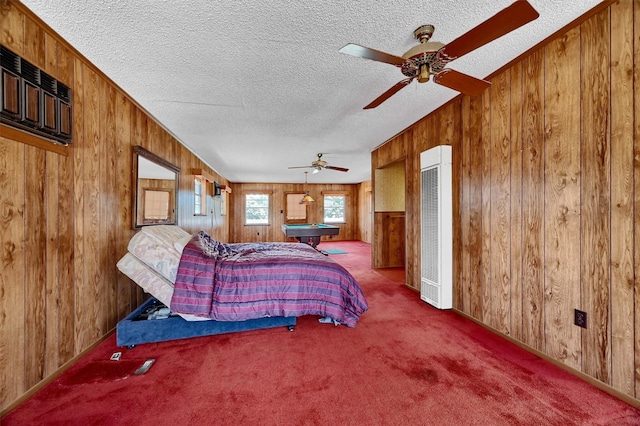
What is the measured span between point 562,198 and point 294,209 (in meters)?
8.00

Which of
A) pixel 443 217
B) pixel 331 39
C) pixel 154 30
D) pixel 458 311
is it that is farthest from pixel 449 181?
pixel 154 30

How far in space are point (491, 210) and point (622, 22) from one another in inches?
57.9

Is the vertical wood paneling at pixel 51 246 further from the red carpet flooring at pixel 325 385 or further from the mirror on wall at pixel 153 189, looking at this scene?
the mirror on wall at pixel 153 189

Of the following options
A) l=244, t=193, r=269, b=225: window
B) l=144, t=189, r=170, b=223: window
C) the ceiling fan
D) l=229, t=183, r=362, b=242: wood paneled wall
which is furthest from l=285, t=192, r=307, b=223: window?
the ceiling fan

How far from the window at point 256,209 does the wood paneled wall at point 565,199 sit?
747cm

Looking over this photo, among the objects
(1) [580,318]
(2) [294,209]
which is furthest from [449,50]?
(2) [294,209]

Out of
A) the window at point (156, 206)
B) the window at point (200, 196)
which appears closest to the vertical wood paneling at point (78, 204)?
the window at point (156, 206)

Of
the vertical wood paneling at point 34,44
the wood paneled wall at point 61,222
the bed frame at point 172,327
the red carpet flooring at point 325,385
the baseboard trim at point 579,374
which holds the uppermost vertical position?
the vertical wood paneling at point 34,44

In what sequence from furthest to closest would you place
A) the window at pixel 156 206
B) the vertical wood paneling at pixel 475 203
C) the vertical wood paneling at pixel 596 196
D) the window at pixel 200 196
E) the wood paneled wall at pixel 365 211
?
Answer: the wood paneled wall at pixel 365 211
the window at pixel 200 196
the window at pixel 156 206
the vertical wood paneling at pixel 475 203
the vertical wood paneling at pixel 596 196

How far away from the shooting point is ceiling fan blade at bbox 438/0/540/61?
3.79ft

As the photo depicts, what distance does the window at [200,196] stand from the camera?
17.1ft

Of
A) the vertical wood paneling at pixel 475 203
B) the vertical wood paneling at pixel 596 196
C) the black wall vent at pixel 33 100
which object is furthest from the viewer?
the vertical wood paneling at pixel 475 203

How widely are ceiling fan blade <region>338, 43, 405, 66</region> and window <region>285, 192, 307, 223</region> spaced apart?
7.83 m

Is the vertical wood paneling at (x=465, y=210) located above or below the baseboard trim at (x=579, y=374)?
above
